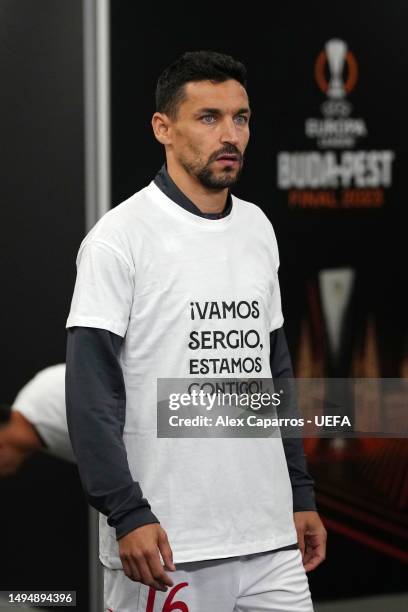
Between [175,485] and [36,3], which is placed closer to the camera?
[175,485]

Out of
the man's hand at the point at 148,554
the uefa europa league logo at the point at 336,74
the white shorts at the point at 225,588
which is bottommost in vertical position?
the white shorts at the point at 225,588

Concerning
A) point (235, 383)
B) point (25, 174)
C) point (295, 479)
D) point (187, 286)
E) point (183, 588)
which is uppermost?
point (25, 174)

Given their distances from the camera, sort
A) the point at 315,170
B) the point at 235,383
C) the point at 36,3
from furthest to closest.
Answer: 1. the point at 315,170
2. the point at 36,3
3. the point at 235,383

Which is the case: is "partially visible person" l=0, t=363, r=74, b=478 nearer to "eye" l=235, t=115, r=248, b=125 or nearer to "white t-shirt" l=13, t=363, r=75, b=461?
"white t-shirt" l=13, t=363, r=75, b=461

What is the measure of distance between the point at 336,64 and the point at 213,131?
3.68 feet

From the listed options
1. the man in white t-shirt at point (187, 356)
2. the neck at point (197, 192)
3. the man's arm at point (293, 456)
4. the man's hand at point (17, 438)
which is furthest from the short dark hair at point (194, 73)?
the man's hand at point (17, 438)

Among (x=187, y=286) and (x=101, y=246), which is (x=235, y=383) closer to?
(x=187, y=286)

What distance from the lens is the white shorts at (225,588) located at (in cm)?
208

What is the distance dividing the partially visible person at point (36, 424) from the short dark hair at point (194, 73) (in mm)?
945

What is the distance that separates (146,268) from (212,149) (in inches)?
10.4

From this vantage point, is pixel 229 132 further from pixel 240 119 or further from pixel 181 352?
pixel 181 352

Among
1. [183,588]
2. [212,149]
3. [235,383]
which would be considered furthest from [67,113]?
[183,588]

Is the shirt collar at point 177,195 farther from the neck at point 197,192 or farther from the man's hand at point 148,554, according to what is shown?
the man's hand at point 148,554

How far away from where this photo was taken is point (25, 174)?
2.96m
